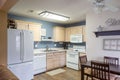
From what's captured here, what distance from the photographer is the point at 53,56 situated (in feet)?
15.3

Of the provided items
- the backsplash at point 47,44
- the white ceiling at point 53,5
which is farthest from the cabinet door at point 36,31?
the white ceiling at point 53,5

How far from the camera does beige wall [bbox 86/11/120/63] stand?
10.7 ft

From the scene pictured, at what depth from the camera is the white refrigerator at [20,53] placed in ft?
9.87

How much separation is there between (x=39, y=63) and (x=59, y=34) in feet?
6.59

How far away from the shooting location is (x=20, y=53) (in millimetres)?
3217

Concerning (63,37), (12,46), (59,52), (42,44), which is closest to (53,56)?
(59,52)

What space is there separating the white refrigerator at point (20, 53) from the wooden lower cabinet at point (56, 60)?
1156 mm

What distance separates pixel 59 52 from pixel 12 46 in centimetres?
241

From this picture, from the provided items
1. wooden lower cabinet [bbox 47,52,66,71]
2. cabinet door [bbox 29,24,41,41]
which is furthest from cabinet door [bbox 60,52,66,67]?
cabinet door [bbox 29,24,41,41]

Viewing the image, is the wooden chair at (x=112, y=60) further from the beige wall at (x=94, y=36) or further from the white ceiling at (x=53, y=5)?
the white ceiling at (x=53, y=5)

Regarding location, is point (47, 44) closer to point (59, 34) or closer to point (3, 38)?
point (59, 34)

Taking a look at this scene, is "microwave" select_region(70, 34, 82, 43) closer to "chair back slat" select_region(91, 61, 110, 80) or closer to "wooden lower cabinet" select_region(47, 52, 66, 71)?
"wooden lower cabinet" select_region(47, 52, 66, 71)

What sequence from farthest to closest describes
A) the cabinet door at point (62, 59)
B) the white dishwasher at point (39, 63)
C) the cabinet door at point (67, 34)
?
the cabinet door at point (67, 34) < the cabinet door at point (62, 59) < the white dishwasher at point (39, 63)

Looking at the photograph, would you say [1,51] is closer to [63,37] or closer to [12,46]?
[12,46]
